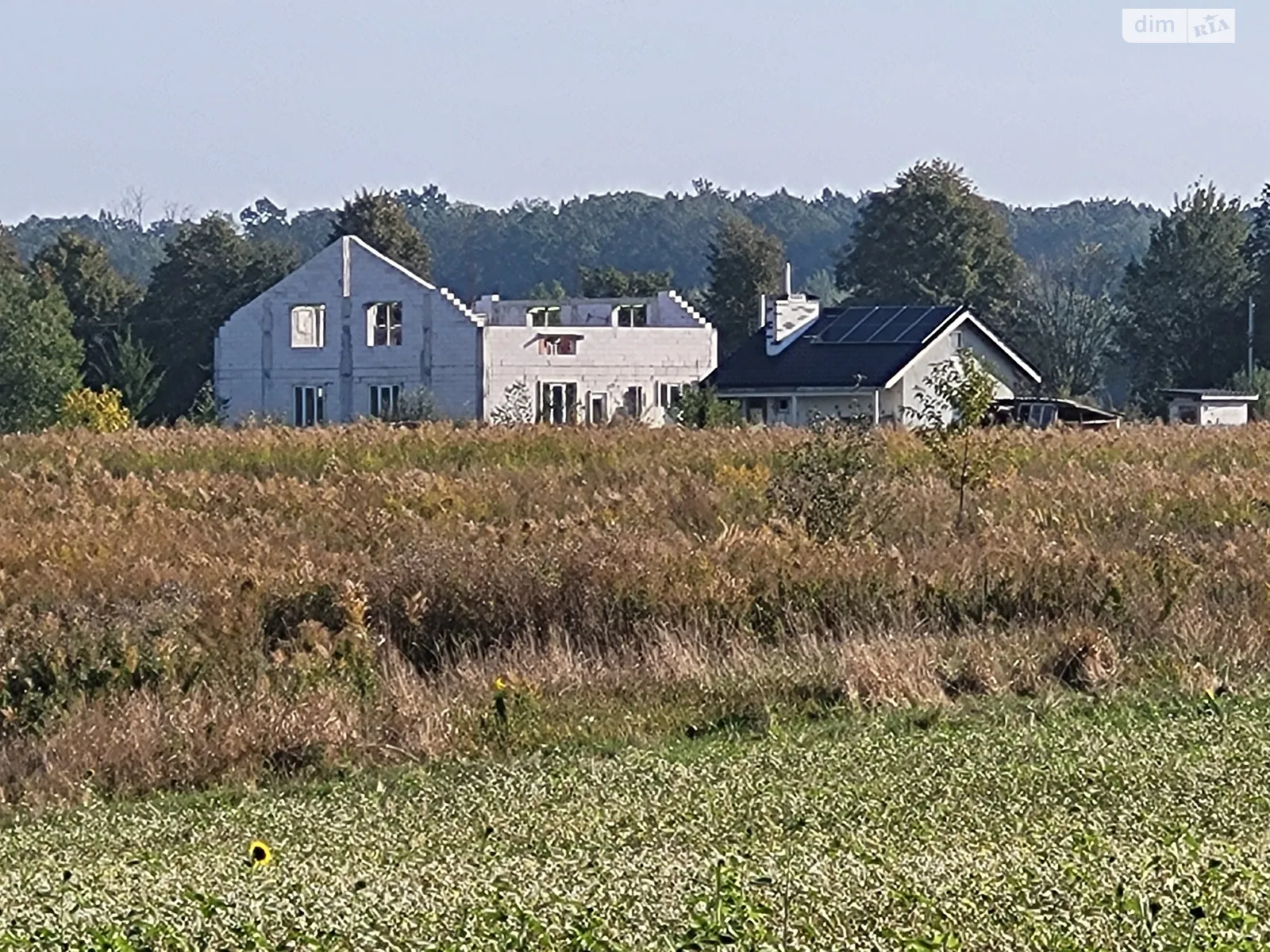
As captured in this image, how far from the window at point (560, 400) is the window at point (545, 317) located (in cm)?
278

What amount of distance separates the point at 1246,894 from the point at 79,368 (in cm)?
7618

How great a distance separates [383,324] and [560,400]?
6.40m

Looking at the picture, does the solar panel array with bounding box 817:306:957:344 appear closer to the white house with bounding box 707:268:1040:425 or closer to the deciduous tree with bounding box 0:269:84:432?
the white house with bounding box 707:268:1040:425

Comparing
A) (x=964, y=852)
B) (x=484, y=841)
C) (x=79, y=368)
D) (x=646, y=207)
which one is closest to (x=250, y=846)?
(x=484, y=841)

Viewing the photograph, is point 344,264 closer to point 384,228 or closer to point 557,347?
point 557,347

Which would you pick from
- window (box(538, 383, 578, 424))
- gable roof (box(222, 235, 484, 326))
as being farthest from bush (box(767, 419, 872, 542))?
gable roof (box(222, 235, 484, 326))

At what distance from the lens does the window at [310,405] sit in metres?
69.2

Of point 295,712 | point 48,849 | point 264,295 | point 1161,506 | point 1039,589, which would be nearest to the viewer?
point 48,849

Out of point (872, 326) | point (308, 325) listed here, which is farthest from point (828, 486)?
point (308, 325)

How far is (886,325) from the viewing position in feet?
223

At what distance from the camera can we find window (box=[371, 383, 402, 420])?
66562 mm

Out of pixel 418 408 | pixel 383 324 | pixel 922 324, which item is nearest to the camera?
pixel 418 408

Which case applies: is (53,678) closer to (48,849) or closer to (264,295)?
(48,849)

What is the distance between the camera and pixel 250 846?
10.2 m
